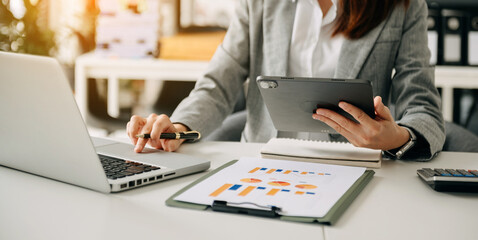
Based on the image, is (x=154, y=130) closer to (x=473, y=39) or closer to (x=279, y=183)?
(x=279, y=183)

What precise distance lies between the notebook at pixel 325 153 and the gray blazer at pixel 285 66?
0.14 meters

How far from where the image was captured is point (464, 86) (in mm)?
2439

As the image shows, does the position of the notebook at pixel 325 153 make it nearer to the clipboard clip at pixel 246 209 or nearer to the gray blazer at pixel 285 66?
the gray blazer at pixel 285 66

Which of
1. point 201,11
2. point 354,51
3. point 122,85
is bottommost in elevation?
point 122,85

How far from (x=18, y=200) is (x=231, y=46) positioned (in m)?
0.86

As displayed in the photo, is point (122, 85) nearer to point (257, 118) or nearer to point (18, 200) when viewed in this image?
point (257, 118)

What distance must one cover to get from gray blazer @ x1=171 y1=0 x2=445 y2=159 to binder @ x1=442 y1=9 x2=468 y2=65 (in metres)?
1.13

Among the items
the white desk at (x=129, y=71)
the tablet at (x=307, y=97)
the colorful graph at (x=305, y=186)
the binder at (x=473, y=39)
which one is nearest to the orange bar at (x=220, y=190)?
the colorful graph at (x=305, y=186)

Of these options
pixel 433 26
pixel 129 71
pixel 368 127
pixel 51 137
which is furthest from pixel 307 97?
pixel 129 71

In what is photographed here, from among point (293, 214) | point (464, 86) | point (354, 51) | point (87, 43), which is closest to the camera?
point (293, 214)

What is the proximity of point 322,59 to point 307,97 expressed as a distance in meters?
0.52

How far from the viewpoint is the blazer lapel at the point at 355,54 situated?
4.40 ft

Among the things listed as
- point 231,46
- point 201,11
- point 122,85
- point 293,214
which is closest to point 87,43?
point 122,85

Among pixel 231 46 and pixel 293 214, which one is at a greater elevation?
pixel 231 46
